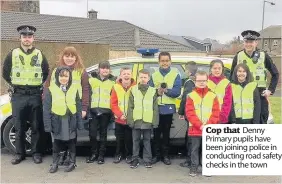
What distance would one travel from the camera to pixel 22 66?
555 centimetres

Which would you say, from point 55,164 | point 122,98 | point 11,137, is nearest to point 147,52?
point 122,98

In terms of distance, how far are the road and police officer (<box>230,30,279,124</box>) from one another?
123 centimetres

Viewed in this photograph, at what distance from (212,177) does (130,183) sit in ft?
3.84

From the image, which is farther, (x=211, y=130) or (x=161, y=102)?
(x=161, y=102)

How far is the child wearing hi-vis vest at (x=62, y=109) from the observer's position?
17.3ft

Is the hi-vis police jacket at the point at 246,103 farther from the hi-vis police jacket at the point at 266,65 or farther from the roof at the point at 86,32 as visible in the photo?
the roof at the point at 86,32

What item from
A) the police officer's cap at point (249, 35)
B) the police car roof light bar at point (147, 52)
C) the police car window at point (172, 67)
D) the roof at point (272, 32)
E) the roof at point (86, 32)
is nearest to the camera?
the police officer's cap at point (249, 35)

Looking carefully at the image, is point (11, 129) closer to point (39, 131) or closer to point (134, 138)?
point (39, 131)

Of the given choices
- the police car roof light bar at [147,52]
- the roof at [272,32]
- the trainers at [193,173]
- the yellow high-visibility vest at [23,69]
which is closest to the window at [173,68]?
the police car roof light bar at [147,52]

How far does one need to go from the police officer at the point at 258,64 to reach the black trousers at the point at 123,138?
6.59ft

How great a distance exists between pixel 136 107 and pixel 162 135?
27.3 inches

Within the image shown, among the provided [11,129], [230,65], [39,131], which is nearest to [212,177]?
[230,65]

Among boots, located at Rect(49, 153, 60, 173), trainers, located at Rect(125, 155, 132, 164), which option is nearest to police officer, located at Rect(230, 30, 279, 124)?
trainers, located at Rect(125, 155, 132, 164)

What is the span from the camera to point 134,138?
5.56m
